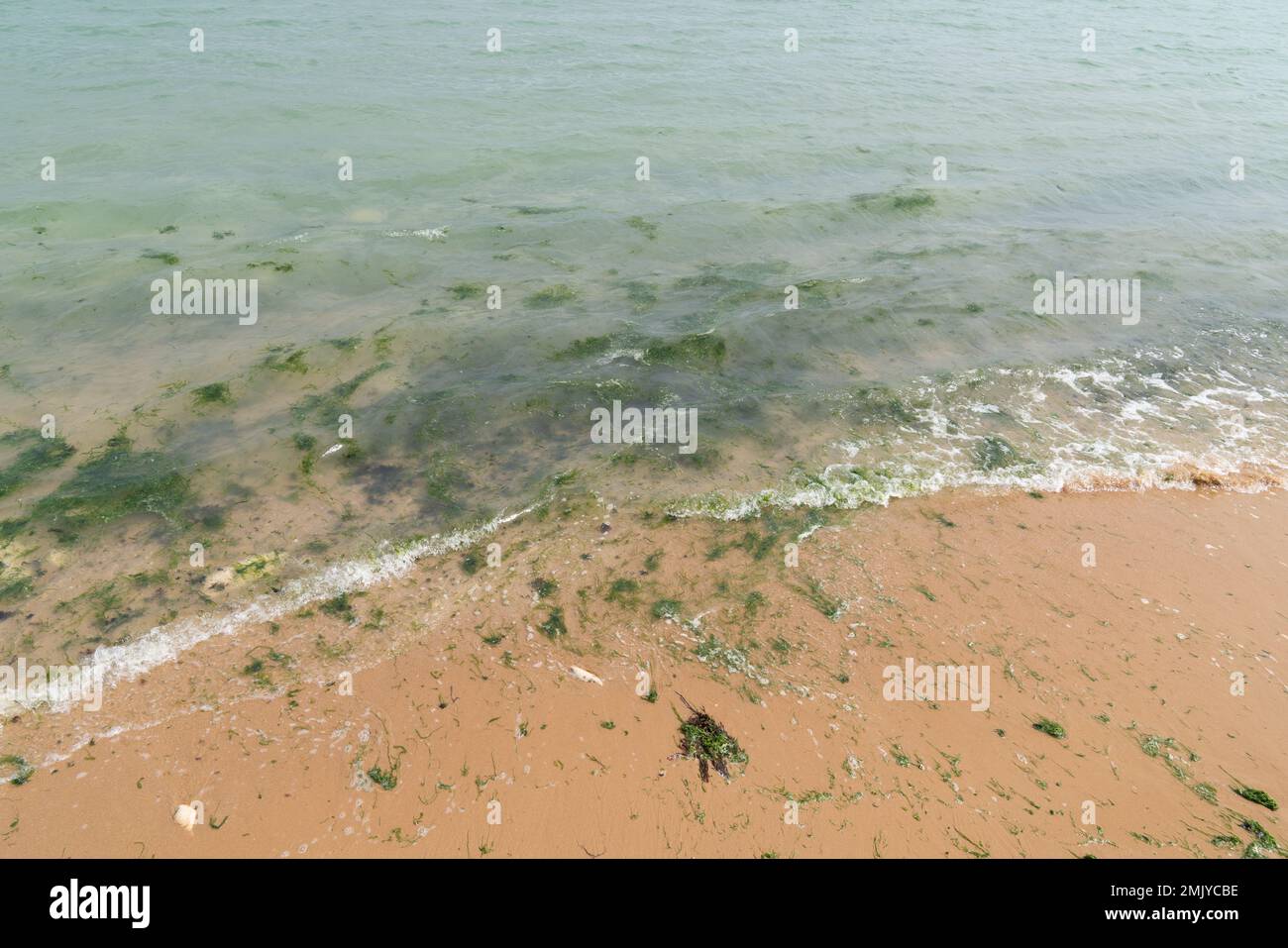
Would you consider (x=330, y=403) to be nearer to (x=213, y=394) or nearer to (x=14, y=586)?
(x=213, y=394)

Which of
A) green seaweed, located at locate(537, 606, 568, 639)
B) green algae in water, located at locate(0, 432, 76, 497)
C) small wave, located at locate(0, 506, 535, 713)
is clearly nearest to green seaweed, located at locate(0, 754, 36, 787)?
small wave, located at locate(0, 506, 535, 713)

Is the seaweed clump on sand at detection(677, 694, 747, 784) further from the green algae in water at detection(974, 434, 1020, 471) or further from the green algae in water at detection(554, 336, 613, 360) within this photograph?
the green algae in water at detection(554, 336, 613, 360)

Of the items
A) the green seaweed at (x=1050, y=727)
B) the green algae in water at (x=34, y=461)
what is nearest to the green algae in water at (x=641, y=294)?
the green algae in water at (x=34, y=461)

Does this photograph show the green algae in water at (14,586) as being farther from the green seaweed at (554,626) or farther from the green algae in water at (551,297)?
the green algae in water at (551,297)

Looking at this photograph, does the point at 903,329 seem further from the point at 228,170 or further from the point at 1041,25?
the point at 1041,25
